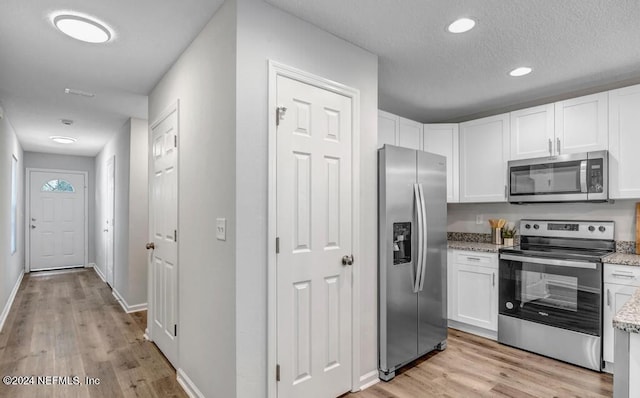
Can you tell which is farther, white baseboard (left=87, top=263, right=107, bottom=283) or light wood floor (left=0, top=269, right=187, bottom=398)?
white baseboard (left=87, top=263, right=107, bottom=283)

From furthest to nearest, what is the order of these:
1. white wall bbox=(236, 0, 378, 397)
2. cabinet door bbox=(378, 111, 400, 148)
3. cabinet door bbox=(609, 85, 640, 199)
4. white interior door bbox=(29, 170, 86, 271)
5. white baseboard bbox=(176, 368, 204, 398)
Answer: white interior door bbox=(29, 170, 86, 271)
cabinet door bbox=(378, 111, 400, 148)
cabinet door bbox=(609, 85, 640, 199)
white baseboard bbox=(176, 368, 204, 398)
white wall bbox=(236, 0, 378, 397)

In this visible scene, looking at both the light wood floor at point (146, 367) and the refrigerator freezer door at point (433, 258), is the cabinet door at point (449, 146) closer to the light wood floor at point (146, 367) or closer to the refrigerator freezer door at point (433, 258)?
the refrigerator freezer door at point (433, 258)

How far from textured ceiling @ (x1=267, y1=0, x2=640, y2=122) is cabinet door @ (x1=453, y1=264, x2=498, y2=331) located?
186 cm

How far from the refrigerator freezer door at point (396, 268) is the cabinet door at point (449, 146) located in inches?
54.0

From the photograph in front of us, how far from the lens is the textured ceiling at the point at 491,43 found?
2.02 meters

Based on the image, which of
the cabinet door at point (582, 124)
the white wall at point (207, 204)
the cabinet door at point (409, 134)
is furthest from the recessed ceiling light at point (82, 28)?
the cabinet door at point (582, 124)

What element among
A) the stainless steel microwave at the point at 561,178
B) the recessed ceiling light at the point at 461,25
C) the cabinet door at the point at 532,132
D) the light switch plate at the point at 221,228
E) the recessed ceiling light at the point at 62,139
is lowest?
the light switch plate at the point at 221,228

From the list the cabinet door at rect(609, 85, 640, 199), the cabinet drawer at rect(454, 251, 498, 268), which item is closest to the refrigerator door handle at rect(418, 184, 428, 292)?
the cabinet drawer at rect(454, 251, 498, 268)

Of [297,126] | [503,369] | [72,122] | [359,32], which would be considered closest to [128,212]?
[72,122]

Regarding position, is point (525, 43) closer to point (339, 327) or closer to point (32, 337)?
point (339, 327)

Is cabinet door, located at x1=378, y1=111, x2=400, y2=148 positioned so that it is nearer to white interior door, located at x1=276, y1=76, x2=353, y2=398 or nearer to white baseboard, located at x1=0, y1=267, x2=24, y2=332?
white interior door, located at x1=276, y1=76, x2=353, y2=398

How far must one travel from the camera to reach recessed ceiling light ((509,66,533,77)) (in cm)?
288

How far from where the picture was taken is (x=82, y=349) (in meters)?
3.13

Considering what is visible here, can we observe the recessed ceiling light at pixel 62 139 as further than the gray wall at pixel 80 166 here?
No
